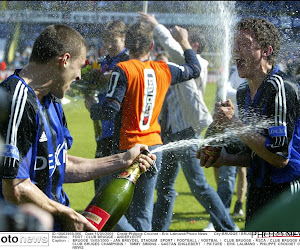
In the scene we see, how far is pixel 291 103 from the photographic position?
8.00 feet

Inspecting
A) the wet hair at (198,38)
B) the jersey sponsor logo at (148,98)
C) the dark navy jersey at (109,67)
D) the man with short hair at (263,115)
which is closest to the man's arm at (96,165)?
the man with short hair at (263,115)

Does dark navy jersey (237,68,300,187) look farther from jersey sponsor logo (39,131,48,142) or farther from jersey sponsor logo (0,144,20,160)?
jersey sponsor logo (0,144,20,160)

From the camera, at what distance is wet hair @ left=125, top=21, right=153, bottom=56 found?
3592 millimetres

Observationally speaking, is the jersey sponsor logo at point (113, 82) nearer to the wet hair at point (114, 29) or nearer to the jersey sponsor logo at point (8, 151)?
the wet hair at point (114, 29)

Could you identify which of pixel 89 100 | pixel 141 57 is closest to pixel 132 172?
pixel 141 57

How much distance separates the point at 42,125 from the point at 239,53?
3.90ft

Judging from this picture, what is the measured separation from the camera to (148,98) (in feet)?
11.5

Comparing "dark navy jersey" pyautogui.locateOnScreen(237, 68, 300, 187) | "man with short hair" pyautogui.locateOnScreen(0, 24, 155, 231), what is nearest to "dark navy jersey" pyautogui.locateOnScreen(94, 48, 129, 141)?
"man with short hair" pyautogui.locateOnScreen(0, 24, 155, 231)

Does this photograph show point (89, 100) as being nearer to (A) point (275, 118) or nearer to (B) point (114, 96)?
(B) point (114, 96)

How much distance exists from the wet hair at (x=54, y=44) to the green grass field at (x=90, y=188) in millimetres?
1250

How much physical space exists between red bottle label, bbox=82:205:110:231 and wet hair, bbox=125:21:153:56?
1676mm

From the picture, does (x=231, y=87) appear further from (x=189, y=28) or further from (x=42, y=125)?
(x=42, y=125)

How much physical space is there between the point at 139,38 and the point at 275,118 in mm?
1513

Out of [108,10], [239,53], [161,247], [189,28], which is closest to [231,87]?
[189,28]
